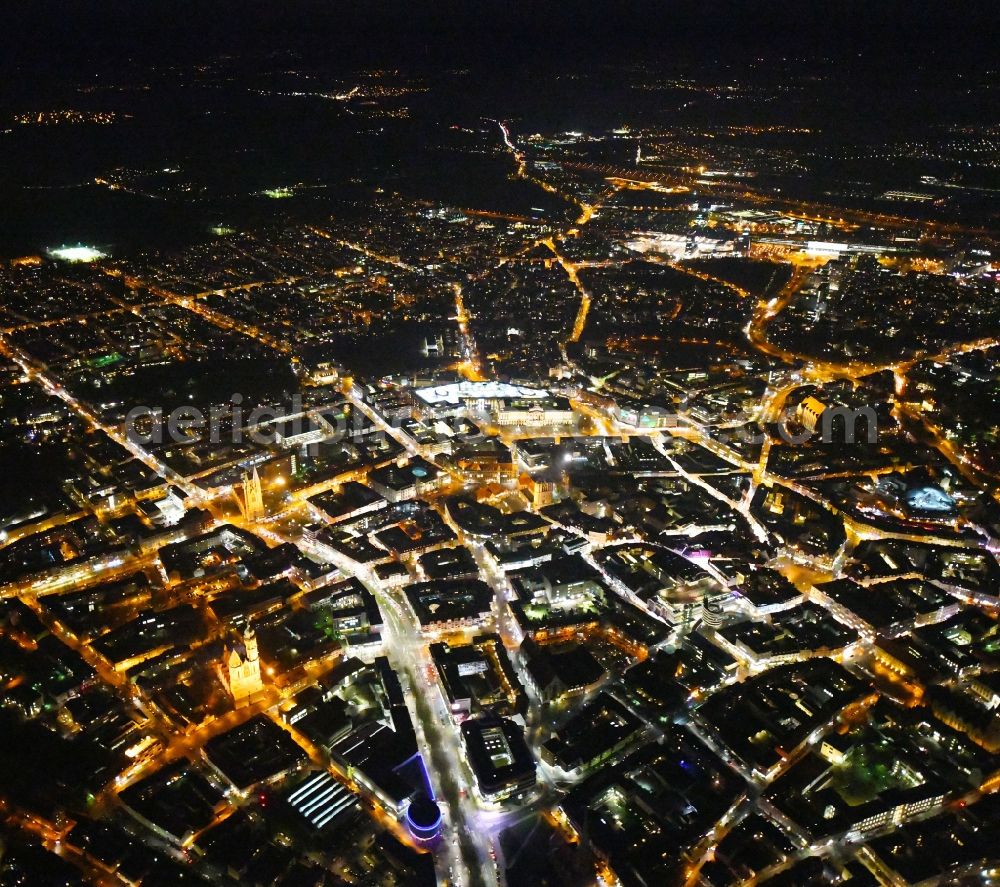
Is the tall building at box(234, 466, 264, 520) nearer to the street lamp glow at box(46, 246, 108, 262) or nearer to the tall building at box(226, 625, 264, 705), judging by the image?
the tall building at box(226, 625, 264, 705)

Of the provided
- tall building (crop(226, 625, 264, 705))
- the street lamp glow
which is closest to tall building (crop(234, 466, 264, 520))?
tall building (crop(226, 625, 264, 705))

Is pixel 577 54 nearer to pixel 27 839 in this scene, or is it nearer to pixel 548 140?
pixel 548 140

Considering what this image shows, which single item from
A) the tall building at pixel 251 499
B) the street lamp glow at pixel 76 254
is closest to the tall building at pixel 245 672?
the tall building at pixel 251 499

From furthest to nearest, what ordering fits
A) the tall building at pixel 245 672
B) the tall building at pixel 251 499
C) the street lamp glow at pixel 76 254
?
1. the street lamp glow at pixel 76 254
2. the tall building at pixel 251 499
3. the tall building at pixel 245 672

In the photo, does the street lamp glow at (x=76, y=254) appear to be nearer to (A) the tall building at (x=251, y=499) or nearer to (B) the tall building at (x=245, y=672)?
(A) the tall building at (x=251, y=499)

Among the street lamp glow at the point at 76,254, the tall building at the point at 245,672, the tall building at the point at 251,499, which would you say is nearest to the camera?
the tall building at the point at 245,672
